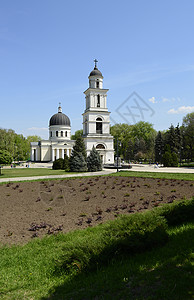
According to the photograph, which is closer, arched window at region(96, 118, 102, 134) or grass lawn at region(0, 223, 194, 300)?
grass lawn at region(0, 223, 194, 300)

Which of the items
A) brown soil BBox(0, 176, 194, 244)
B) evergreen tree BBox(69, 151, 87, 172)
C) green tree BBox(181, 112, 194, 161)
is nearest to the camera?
brown soil BBox(0, 176, 194, 244)

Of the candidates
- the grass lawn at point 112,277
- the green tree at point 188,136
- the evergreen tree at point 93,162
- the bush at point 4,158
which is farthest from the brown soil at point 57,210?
the green tree at point 188,136

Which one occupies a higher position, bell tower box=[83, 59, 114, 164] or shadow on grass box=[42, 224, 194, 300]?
bell tower box=[83, 59, 114, 164]

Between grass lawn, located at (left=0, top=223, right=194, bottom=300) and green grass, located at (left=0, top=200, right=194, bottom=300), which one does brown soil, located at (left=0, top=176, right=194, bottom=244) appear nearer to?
green grass, located at (left=0, top=200, right=194, bottom=300)

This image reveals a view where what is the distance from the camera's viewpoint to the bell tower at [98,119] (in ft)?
165

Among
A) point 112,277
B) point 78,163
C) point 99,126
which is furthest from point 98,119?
point 112,277

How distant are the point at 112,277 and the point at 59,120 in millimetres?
63438

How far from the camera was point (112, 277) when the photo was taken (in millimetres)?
4082

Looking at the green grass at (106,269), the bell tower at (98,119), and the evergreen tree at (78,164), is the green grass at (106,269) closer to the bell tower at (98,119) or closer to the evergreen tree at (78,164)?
the evergreen tree at (78,164)

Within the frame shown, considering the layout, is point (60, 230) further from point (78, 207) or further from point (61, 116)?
point (61, 116)

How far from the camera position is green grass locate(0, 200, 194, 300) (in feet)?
12.0

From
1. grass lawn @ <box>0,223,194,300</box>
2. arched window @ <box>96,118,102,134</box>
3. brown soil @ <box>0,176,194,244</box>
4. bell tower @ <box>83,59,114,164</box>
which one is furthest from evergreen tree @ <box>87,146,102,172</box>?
grass lawn @ <box>0,223,194,300</box>

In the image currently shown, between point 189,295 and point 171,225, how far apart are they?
12.3 ft

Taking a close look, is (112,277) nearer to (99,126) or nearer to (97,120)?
(97,120)
